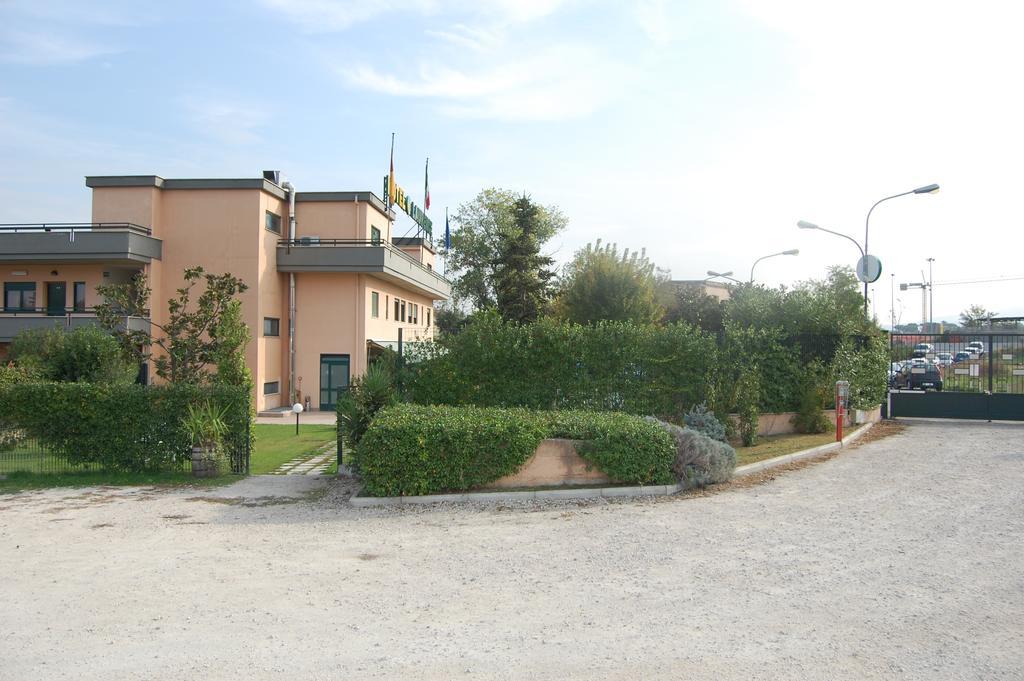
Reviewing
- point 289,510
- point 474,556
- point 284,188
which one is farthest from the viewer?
point 284,188

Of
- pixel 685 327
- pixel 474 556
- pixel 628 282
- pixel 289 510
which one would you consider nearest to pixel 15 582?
pixel 289 510

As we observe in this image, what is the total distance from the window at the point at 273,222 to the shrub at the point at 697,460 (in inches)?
957

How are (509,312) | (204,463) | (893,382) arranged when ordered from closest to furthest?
(204,463) < (893,382) < (509,312)

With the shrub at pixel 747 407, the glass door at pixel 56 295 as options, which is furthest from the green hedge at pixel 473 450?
the glass door at pixel 56 295

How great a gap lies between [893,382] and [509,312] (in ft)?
79.0

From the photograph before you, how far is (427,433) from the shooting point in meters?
10.2

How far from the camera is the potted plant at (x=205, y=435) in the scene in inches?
485

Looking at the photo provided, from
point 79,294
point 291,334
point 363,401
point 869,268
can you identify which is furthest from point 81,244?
point 869,268

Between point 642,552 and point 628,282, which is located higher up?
point 628,282

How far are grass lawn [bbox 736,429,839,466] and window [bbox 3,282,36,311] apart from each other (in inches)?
1184

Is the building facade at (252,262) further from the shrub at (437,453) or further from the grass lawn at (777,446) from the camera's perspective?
the shrub at (437,453)

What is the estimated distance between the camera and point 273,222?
31719 millimetres

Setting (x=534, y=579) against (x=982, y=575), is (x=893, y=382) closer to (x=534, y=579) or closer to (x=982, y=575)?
(x=982, y=575)

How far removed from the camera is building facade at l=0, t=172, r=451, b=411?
29.4 m
